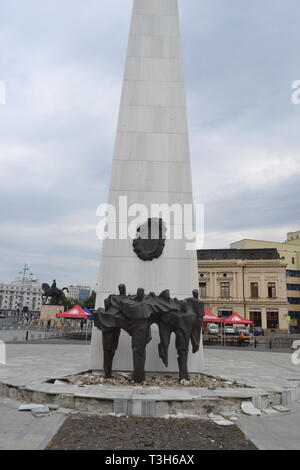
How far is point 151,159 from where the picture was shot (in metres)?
12.0

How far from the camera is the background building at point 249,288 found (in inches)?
2136

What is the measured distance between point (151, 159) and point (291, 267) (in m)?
58.2

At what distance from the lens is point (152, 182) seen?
11836 millimetres

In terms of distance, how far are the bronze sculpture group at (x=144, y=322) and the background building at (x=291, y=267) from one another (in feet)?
174

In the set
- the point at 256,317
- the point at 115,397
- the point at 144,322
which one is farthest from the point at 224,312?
the point at 115,397

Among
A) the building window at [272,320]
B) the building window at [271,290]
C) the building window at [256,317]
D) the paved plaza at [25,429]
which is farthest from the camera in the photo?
the building window at [271,290]

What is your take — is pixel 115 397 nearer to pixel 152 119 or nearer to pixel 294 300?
pixel 152 119

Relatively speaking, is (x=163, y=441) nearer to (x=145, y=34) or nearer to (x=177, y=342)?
(x=177, y=342)

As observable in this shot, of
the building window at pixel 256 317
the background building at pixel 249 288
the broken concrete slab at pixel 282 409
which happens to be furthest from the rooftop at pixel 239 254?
the broken concrete slab at pixel 282 409

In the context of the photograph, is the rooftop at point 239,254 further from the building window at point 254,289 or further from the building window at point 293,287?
the building window at point 293,287

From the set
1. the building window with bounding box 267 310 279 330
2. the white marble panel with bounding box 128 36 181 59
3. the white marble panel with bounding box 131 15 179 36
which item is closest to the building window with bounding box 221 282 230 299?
the building window with bounding box 267 310 279 330

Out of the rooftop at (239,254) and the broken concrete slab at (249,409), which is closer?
the broken concrete slab at (249,409)
